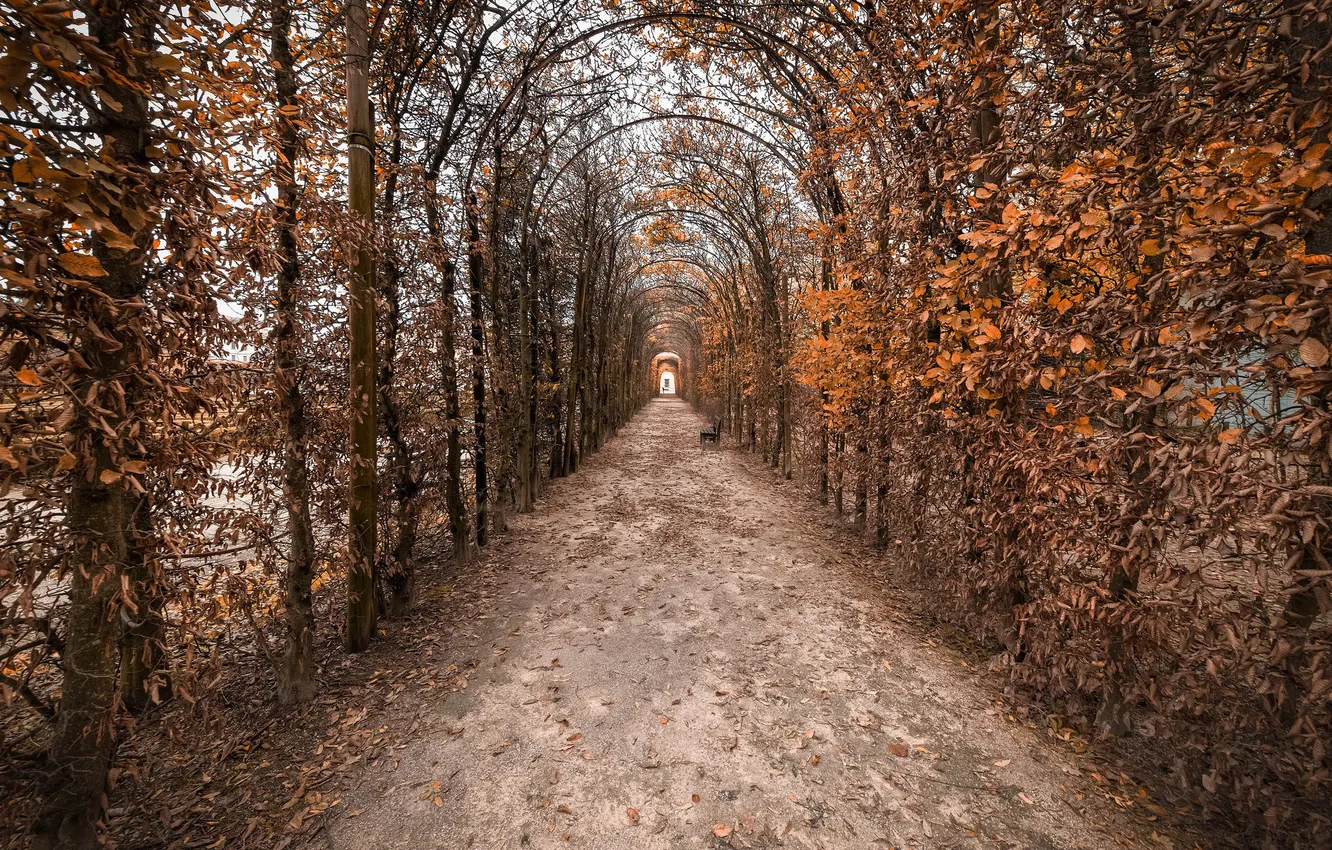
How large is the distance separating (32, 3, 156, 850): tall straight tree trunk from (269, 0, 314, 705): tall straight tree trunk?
31.1 inches

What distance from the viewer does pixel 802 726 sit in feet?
11.0

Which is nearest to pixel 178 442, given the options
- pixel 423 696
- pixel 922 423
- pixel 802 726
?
pixel 423 696

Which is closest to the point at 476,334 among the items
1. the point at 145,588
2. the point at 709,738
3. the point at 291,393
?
the point at 291,393

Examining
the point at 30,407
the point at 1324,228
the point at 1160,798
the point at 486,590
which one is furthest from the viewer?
the point at 486,590

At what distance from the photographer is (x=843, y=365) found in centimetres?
606

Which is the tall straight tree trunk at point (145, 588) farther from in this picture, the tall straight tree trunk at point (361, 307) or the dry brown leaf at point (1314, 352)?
the dry brown leaf at point (1314, 352)

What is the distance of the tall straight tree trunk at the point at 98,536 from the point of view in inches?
66.3

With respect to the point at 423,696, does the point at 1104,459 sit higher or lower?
higher

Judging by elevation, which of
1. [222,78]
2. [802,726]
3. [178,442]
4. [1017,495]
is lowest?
[802,726]

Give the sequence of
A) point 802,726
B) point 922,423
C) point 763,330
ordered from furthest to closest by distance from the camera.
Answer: point 763,330
point 922,423
point 802,726

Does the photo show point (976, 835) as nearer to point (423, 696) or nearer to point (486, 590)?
point (423, 696)

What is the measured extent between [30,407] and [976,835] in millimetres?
4935

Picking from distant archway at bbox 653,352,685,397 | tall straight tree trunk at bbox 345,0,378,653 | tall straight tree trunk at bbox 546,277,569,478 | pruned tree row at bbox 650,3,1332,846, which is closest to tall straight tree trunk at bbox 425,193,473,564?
tall straight tree trunk at bbox 345,0,378,653

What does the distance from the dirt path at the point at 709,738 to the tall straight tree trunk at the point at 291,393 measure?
1.04m
